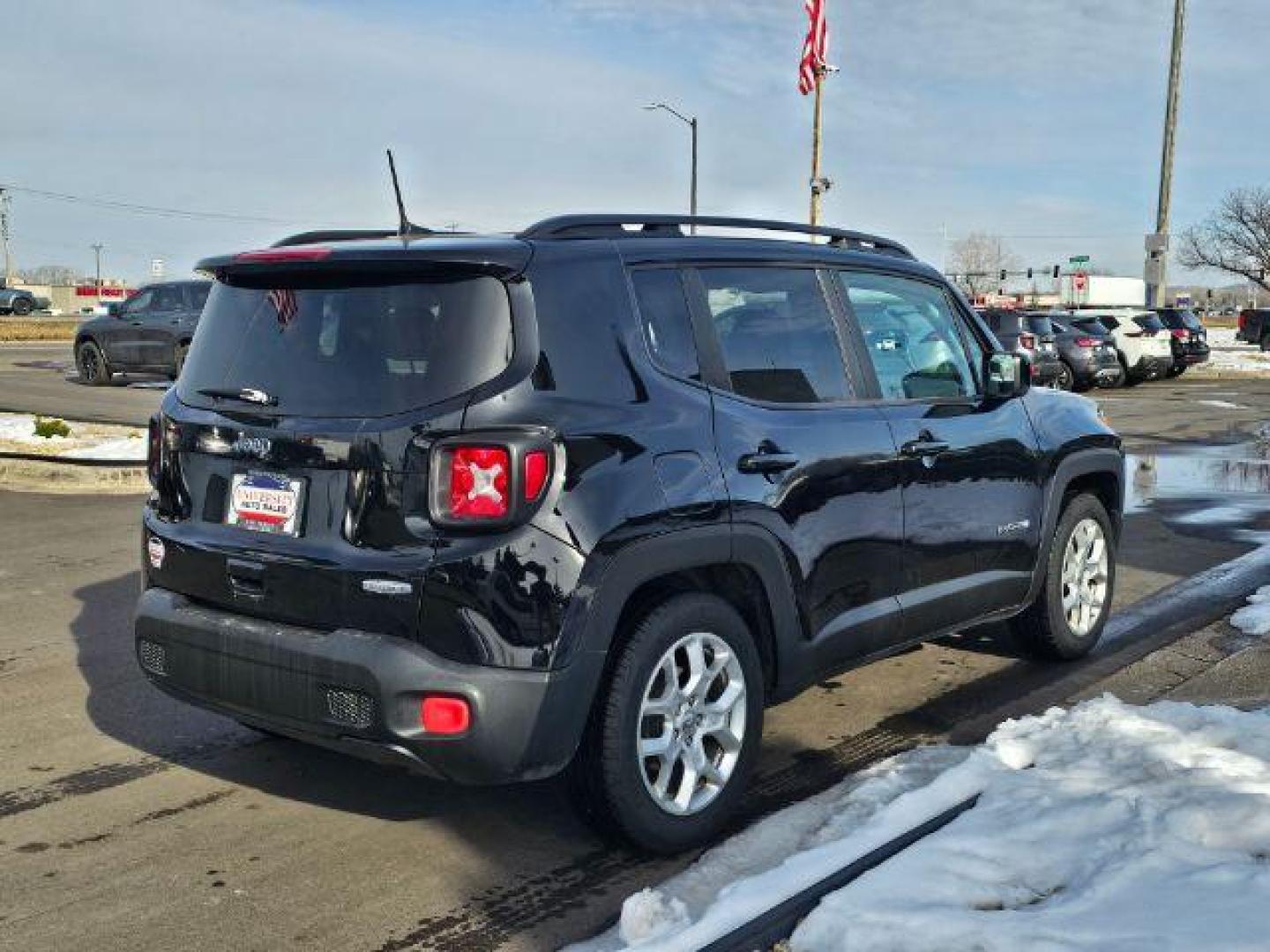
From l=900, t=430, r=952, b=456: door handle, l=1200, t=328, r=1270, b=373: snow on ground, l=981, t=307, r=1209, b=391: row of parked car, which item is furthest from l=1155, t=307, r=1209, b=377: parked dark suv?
l=900, t=430, r=952, b=456: door handle

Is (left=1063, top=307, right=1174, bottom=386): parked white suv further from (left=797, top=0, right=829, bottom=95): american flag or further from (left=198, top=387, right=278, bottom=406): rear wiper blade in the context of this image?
(left=198, top=387, right=278, bottom=406): rear wiper blade

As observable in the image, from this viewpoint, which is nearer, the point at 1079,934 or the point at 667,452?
the point at 1079,934

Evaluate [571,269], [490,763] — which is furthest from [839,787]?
[571,269]

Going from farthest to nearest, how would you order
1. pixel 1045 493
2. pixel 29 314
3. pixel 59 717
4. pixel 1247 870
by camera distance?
pixel 29 314 → pixel 1045 493 → pixel 59 717 → pixel 1247 870

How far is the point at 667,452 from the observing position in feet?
12.1

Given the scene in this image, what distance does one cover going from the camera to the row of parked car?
26.3 metres

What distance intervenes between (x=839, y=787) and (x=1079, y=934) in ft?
4.21

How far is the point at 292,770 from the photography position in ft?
14.8

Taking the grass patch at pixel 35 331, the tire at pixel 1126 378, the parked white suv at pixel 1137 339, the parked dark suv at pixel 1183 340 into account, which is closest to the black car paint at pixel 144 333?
the grass patch at pixel 35 331

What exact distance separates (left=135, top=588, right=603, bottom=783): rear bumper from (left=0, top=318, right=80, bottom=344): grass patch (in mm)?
36049

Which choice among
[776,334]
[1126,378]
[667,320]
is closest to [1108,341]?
[1126,378]

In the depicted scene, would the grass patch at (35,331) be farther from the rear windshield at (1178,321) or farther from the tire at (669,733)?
the tire at (669,733)

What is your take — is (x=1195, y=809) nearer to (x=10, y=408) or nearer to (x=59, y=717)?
(x=59, y=717)

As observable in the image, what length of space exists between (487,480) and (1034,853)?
177 centimetres
